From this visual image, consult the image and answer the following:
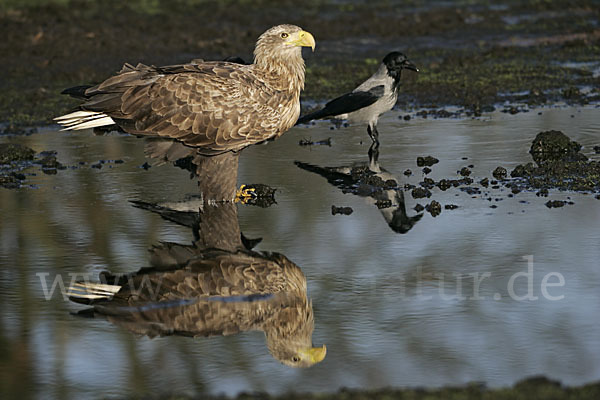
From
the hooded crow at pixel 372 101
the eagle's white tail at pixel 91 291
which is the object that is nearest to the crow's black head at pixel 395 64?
the hooded crow at pixel 372 101

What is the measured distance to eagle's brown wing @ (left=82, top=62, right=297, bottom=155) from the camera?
28.9 feet

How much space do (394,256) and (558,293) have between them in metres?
1.41

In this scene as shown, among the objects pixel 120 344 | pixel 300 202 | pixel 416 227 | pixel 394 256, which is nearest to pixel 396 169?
pixel 300 202

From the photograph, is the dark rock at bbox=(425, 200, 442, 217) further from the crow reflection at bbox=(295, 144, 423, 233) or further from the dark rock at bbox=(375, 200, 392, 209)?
the dark rock at bbox=(375, 200, 392, 209)

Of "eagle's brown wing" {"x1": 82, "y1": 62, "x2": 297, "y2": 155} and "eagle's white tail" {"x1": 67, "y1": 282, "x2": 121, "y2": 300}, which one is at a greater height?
"eagle's brown wing" {"x1": 82, "y1": 62, "x2": 297, "y2": 155}

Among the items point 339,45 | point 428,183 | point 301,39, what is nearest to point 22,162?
point 301,39

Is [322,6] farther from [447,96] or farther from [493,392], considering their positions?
[493,392]

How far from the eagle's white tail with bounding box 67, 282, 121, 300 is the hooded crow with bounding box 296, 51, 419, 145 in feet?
17.7

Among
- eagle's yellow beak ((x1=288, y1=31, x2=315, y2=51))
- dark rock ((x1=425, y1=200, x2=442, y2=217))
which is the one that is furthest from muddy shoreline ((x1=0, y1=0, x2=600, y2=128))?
dark rock ((x1=425, y1=200, x2=442, y2=217))

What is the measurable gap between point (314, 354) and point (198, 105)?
383 cm

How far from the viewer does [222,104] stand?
8.80m

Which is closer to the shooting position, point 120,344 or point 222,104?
point 120,344

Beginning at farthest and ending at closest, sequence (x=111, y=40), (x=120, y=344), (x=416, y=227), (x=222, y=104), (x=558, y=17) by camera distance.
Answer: (x=558, y=17)
(x=111, y=40)
(x=222, y=104)
(x=416, y=227)
(x=120, y=344)

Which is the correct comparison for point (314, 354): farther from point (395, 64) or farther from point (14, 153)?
point (395, 64)
